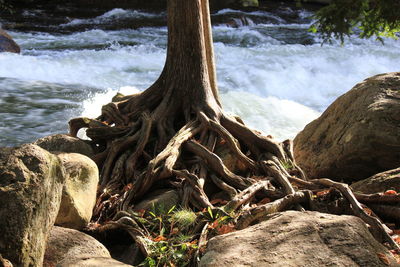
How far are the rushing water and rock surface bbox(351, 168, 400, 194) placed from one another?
4.52 metres

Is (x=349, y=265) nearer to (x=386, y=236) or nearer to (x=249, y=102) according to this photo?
(x=386, y=236)

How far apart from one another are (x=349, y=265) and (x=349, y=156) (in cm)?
338

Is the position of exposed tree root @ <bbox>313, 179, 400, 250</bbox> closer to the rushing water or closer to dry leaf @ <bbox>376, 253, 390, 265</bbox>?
dry leaf @ <bbox>376, 253, 390, 265</bbox>

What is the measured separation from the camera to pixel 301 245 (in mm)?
3158

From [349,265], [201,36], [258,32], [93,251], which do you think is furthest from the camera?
[258,32]

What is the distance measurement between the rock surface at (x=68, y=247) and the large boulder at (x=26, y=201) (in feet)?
1.55

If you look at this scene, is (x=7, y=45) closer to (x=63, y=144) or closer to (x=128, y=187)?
(x=63, y=144)

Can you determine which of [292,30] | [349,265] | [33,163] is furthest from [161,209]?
[292,30]

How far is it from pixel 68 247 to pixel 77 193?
3.00 ft

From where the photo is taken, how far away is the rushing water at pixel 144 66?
33.6 ft

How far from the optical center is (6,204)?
3.06 m

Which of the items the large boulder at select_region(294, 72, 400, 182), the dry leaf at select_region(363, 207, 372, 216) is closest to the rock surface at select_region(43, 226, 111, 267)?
the dry leaf at select_region(363, 207, 372, 216)

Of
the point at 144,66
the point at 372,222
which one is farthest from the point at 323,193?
the point at 144,66

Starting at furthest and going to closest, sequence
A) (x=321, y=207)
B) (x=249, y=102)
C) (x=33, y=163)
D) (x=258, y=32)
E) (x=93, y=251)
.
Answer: (x=258, y=32)
(x=249, y=102)
(x=321, y=207)
(x=93, y=251)
(x=33, y=163)
